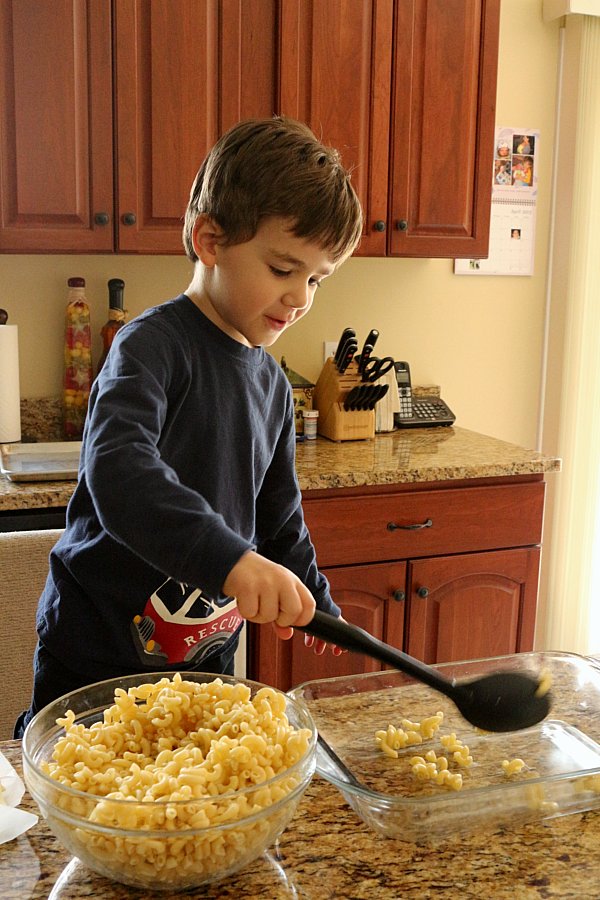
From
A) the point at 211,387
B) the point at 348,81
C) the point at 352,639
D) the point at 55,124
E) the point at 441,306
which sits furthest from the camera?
the point at 441,306

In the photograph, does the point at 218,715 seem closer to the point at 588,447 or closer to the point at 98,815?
the point at 98,815

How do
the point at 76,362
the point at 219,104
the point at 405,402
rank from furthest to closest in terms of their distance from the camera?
the point at 405,402 < the point at 76,362 < the point at 219,104

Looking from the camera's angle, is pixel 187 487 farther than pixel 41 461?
No

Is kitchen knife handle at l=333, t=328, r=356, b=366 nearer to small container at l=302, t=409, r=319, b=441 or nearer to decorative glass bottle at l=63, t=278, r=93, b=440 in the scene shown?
small container at l=302, t=409, r=319, b=441

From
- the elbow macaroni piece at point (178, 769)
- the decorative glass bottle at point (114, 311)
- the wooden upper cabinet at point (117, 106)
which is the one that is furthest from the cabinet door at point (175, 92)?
the elbow macaroni piece at point (178, 769)

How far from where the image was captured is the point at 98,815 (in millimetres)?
673

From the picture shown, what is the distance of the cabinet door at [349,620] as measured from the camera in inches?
91.1

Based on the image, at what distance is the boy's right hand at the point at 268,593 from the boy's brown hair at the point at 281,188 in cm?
56

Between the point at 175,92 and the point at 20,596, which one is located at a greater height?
the point at 175,92

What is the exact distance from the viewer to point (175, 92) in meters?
2.28

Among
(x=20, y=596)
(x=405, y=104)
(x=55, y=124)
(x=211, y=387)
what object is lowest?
(x=20, y=596)

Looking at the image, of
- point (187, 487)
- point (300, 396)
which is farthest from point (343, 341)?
point (187, 487)

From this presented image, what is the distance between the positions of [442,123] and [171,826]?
229 centimetres

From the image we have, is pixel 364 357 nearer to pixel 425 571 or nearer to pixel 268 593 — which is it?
pixel 425 571
